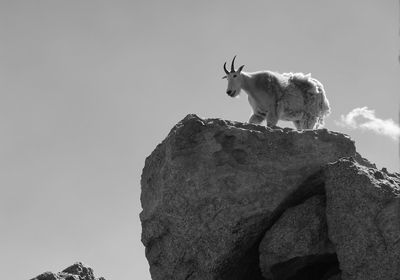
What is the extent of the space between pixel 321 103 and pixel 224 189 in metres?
6.92

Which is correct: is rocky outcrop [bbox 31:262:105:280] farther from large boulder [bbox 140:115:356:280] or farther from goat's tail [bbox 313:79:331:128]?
goat's tail [bbox 313:79:331:128]

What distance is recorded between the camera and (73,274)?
1251cm

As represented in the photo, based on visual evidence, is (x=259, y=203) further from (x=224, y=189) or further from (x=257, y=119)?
(x=257, y=119)

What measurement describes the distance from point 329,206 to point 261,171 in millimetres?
1402

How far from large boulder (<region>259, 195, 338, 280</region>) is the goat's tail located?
20.9 ft

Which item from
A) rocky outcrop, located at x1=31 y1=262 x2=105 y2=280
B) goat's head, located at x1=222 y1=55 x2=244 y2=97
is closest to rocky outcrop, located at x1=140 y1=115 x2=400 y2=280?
rocky outcrop, located at x1=31 y1=262 x2=105 y2=280

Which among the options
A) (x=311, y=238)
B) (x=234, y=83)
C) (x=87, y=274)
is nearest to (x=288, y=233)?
(x=311, y=238)

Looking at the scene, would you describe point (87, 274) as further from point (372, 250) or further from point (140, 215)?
point (372, 250)

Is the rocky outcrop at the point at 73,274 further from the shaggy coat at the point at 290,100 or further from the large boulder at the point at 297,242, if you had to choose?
the shaggy coat at the point at 290,100

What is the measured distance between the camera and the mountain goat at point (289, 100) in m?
16.8

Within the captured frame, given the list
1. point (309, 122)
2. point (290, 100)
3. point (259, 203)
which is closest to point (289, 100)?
point (290, 100)

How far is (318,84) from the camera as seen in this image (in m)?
17.1

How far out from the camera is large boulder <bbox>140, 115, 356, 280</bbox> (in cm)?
1079

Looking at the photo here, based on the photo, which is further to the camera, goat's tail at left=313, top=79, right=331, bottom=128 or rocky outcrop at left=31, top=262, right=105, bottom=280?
goat's tail at left=313, top=79, right=331, bottom=128
